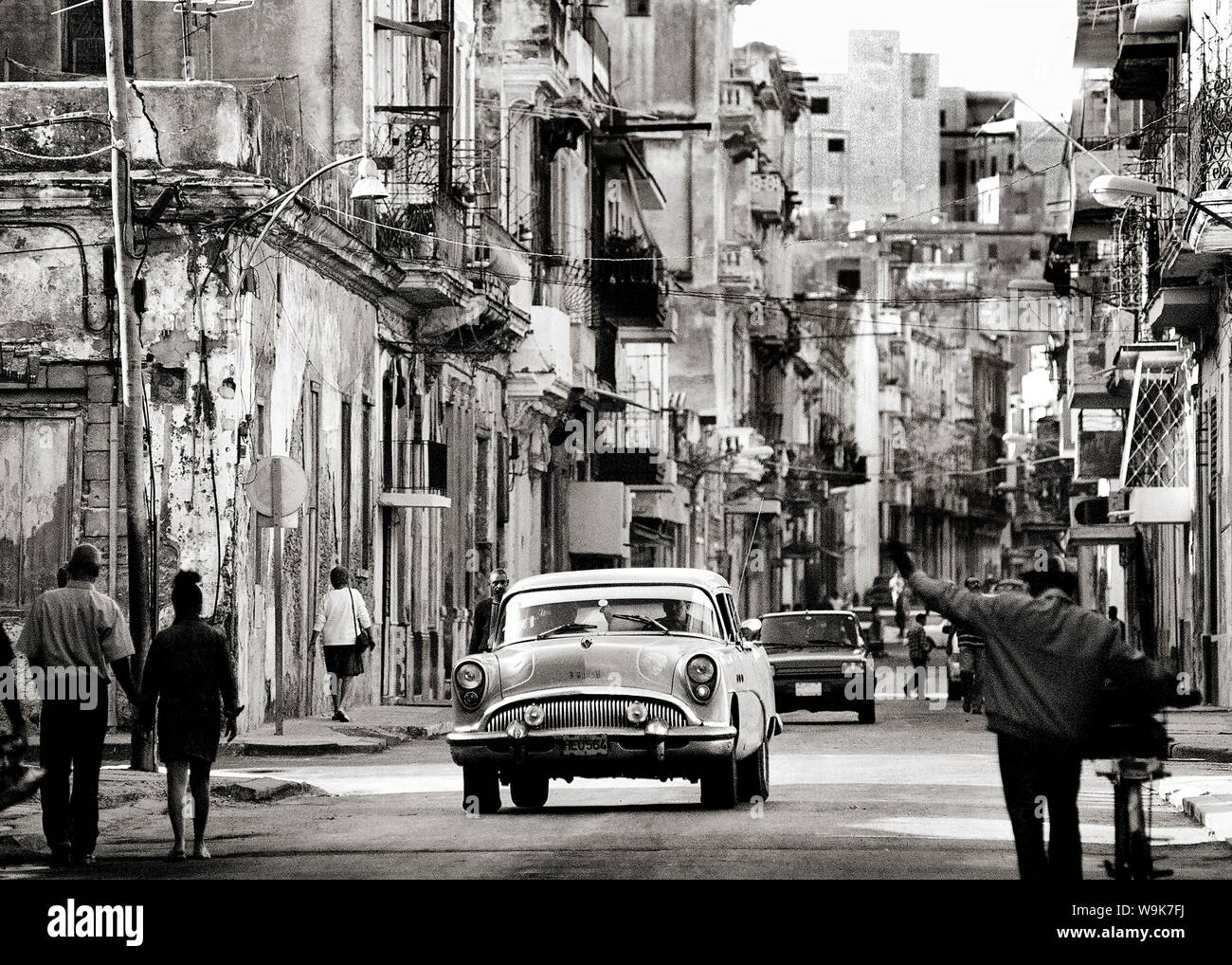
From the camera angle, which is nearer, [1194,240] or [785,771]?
[785,771]

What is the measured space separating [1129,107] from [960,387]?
91.8 metres

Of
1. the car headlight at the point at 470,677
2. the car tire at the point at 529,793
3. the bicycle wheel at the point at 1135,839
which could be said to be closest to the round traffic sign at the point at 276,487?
the car tire at the point at 529,793

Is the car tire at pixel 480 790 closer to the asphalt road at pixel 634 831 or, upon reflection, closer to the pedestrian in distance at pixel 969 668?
the asphalt road at pixel 634 831

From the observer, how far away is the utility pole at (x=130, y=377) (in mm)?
21422

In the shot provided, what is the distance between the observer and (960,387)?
486ft

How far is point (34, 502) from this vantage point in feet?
86.8

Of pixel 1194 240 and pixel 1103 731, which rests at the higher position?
pixel 1194 240

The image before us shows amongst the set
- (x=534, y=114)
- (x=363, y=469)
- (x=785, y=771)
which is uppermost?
(x=534, y=114)

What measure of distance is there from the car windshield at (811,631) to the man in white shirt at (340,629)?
683 cm

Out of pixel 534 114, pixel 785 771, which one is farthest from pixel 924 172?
pixel 785 771

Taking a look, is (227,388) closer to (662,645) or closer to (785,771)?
(785,771)

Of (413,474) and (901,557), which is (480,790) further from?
(413,474)

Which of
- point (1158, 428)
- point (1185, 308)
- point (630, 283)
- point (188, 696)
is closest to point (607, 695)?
point (188, 696)

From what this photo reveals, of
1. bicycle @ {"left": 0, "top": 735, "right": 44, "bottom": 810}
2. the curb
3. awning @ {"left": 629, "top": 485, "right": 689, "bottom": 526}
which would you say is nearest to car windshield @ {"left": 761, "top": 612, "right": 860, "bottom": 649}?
the curb
